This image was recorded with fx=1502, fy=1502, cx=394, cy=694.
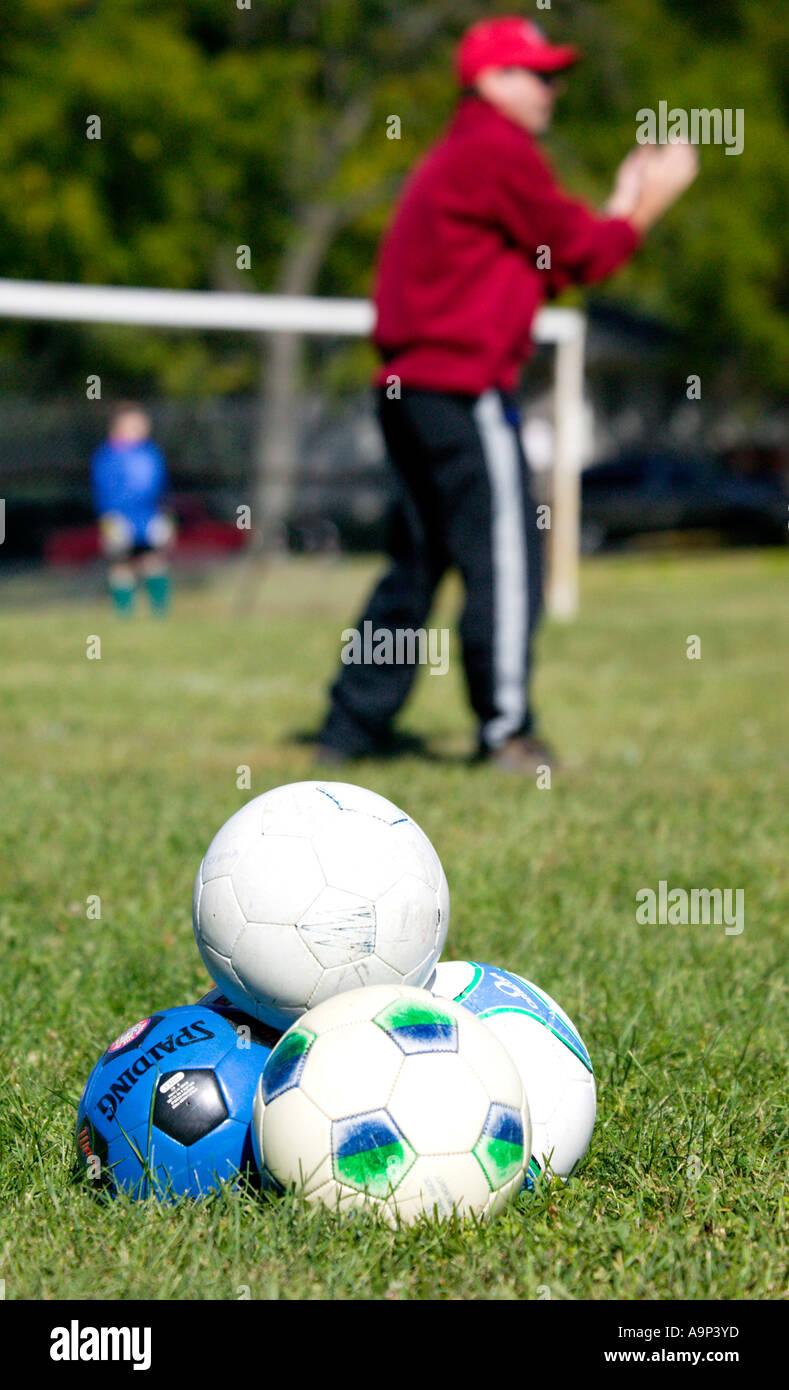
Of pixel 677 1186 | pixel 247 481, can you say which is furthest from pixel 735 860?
pixel 247 481

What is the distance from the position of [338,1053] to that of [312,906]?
39 centimetres

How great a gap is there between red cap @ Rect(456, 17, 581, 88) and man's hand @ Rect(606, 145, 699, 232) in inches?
19.0

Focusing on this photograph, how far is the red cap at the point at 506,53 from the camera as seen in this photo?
19.0ft

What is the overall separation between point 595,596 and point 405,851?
1602 centimetres

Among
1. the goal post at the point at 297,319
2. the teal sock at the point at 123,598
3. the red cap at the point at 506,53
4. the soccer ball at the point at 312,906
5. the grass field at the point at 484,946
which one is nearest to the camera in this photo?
the grass field at the point at 484,946

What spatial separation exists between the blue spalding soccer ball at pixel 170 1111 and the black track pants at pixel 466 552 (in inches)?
133

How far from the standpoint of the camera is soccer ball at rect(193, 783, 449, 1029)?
270 cm

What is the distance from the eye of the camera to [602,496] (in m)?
28.1

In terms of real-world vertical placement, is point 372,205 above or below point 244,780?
above

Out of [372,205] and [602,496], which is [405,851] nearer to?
[372,205]

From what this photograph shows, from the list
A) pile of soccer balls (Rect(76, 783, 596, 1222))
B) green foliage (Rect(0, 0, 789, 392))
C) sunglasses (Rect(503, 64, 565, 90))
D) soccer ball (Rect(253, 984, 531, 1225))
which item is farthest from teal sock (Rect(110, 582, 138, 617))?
soccer ball (Rect(253, 984, 531, 1225))

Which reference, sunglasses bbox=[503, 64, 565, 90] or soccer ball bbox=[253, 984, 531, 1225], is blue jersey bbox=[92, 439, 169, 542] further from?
soccer ball bbox=[253, 984, 531, 1225]

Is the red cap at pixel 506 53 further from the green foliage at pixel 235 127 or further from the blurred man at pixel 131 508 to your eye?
the green foliage at pixel 235 127

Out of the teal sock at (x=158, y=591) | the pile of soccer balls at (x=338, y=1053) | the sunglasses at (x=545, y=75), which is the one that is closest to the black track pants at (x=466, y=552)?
the sunglasses at (x=545, y=75)
